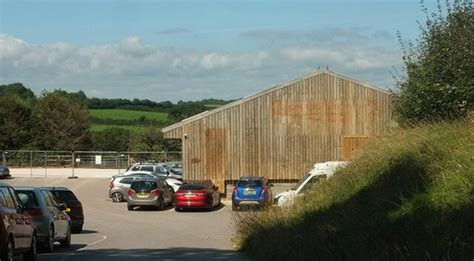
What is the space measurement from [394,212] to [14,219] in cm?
687

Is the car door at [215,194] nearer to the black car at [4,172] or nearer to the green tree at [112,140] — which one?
the black car at [4,172]

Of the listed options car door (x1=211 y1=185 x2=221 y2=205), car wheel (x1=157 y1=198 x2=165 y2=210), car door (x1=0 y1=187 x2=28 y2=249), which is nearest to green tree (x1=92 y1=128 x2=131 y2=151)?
car door (x1=211 y1=185 x2=221 y2=205)

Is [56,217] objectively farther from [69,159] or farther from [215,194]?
[69,159]

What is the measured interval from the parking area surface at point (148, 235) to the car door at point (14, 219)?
9.29 ft

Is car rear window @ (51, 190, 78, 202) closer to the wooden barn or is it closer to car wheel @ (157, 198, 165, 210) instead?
car wheel @ (157, 198, 165, 210)

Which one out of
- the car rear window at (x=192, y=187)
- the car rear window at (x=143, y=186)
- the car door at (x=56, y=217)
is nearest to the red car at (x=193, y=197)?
the car rear window at (x=192, y=187)

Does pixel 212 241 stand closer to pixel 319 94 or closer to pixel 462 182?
pixel 462 182

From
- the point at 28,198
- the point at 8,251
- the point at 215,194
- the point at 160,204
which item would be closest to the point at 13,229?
the point at 8,251

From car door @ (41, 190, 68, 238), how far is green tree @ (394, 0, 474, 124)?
1014 centimetres

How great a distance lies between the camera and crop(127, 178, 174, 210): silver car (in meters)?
41.2

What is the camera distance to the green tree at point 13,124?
84188 mm

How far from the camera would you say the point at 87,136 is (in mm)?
87562

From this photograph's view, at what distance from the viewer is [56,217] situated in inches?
803

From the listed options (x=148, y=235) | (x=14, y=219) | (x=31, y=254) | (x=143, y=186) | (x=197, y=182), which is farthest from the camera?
(x=197, y=182)
